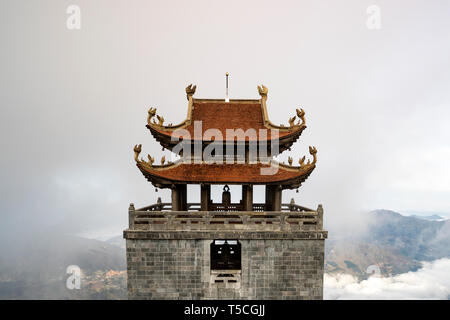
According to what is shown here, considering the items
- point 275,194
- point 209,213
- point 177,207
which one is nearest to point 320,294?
point 275,194

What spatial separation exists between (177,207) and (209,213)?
2976 millimetres

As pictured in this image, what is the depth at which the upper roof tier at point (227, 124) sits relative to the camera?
17922 millimetres

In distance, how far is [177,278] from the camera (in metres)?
16.1

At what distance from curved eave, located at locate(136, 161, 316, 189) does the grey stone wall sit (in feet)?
11.0

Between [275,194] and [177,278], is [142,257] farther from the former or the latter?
[275,194]

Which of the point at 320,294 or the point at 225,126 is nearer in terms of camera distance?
the point at 320,294

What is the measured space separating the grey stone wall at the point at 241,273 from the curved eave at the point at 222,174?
3.35 meters

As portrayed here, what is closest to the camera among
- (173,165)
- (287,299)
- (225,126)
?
(287,299)

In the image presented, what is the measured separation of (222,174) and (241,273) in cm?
602

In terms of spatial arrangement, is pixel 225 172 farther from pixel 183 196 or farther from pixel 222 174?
pixel 183 196

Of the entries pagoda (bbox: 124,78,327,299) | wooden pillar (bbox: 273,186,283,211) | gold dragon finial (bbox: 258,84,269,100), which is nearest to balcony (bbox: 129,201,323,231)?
pagoda (bbox: 124,78,327,299)

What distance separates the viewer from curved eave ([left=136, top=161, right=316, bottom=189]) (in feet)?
55.4

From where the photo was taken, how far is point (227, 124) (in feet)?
62.6

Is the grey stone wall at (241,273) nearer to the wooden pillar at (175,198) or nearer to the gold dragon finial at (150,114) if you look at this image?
the wooden pillar at (175,198)
